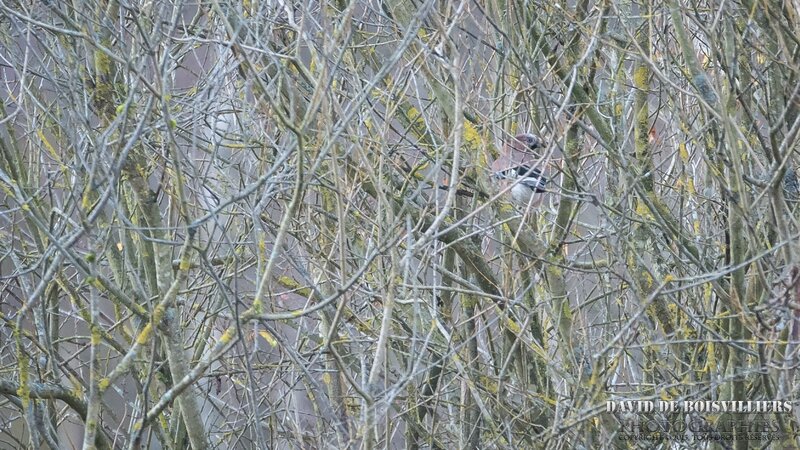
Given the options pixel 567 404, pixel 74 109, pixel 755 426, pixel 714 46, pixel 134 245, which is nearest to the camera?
pixel 74 109

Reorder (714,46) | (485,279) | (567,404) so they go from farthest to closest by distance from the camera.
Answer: (485,279) → (567,404) → (714,46)

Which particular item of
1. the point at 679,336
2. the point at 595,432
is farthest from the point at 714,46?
the point at 595,432

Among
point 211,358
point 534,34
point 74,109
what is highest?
point 534,34

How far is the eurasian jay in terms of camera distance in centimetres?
441

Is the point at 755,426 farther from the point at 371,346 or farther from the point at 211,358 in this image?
the point at 211,358

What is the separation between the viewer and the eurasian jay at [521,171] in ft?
14.5

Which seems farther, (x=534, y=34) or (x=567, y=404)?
(x=534, y=34)

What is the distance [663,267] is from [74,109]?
3280 millimetres

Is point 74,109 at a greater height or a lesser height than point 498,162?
lesser

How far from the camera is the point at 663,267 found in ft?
16.7

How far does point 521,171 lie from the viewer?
17.1 feet

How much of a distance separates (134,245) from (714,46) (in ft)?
12.6

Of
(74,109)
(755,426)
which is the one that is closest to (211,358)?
(74,109)

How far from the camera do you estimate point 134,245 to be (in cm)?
596
